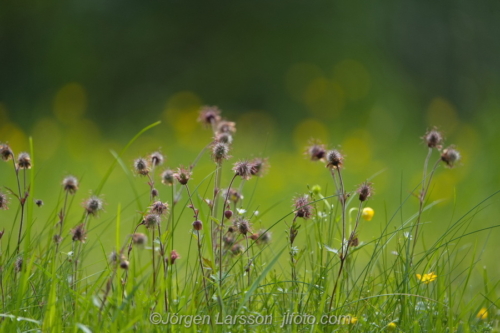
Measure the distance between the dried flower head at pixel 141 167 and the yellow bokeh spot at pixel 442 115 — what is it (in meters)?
3.31

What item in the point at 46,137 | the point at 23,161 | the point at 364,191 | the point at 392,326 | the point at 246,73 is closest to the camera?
the point at 392,326

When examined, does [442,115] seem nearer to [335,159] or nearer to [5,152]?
[335,159]

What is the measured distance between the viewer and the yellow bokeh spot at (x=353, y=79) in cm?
455

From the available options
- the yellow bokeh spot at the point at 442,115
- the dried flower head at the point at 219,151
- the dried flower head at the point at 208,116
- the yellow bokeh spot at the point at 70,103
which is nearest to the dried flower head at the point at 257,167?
the dried flower head at the point at 219,151

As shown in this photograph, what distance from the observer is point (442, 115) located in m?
4.36

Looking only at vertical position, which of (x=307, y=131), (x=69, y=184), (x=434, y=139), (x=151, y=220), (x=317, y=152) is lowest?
(x=151, y=220)

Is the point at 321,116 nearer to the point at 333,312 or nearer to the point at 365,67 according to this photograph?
the point at 365,67

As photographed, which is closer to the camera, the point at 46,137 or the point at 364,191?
the point at 364,191

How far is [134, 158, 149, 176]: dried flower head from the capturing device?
1281mm

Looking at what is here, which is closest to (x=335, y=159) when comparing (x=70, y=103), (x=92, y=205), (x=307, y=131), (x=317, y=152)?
(x=317, y=152)

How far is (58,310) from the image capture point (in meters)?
1.09

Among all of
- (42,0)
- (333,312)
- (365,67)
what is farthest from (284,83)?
(333,312)

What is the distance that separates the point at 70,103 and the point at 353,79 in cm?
214

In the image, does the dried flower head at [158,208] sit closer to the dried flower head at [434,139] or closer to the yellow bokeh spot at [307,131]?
the dried flower head at [434,139]
